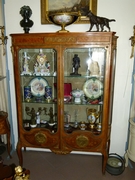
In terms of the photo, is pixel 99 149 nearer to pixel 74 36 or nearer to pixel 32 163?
pixel 32 163

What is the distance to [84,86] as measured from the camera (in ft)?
6.79

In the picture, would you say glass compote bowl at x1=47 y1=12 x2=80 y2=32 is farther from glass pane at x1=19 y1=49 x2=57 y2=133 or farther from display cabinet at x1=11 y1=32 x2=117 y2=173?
glass pane at x1=19 y1=49 x2=57 y2=133

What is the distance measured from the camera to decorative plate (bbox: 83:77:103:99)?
1978 mm

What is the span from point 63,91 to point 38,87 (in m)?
0.41

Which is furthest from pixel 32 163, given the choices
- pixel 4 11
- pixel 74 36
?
pixel 4 11

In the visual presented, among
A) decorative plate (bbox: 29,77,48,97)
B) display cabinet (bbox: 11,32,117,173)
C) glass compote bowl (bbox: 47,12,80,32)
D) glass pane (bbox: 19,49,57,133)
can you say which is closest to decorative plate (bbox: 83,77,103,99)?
display cabinet (bbox: 11,32,117,173)

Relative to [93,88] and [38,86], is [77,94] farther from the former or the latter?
[38,86]

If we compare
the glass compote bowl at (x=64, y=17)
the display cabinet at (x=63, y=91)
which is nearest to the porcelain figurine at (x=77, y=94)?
the display cabinet at (x=63, y=91)

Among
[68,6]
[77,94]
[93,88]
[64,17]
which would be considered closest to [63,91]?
[77,94]

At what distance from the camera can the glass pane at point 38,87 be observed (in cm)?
204

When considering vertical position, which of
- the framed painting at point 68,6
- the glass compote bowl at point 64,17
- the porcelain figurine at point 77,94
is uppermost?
the framed painting at point 68,6

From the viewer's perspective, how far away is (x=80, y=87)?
210cm

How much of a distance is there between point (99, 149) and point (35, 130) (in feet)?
2.68

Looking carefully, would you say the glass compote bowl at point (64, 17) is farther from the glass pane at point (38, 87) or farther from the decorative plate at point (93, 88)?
the decorative plate at point (93, 88)
